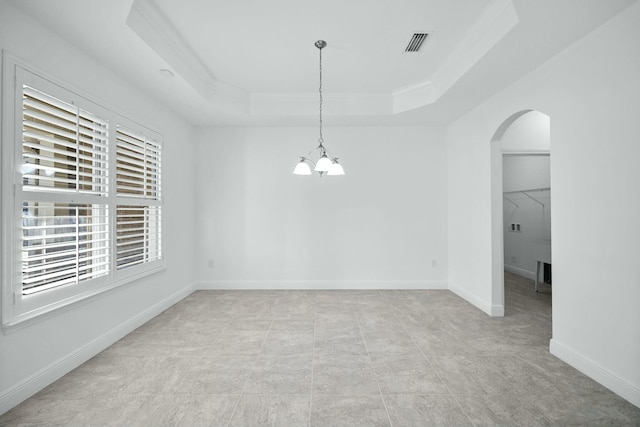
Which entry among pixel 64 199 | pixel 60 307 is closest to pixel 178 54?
pixel 64 199

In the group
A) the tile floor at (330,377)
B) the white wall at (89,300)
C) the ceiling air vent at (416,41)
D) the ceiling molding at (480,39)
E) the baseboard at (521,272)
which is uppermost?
the ceiling air vent at (416,41)

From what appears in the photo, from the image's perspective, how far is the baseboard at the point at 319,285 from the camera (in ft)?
17.2

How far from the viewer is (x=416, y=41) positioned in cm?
317

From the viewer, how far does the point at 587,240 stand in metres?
2.53

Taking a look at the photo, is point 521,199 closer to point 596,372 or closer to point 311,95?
point 596,372

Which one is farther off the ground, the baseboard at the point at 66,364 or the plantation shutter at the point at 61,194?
the plantation shutter at the point at 61,194

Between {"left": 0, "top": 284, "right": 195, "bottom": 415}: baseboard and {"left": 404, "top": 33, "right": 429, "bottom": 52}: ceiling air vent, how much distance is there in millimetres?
4226

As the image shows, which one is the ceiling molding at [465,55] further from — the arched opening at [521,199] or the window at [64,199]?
the window at [64,199]

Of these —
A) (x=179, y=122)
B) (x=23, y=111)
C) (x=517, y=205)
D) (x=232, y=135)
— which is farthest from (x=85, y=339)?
(x=517, y=205)

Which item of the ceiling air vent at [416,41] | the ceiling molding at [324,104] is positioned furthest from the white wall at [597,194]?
the ceiling molding at [324,104]

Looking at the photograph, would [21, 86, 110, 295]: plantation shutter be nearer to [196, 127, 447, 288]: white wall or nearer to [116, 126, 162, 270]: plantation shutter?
[116, 126, 162, 270]: plantation shutter

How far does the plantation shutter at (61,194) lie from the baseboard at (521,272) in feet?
22.2

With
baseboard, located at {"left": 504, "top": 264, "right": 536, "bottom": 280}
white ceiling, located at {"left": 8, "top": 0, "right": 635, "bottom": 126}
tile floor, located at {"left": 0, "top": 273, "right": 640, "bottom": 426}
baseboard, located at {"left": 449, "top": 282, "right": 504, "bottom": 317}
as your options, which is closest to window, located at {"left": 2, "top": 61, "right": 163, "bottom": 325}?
white ceiling, located at {"left": 8, "top": 0, "right": 635, "bottom": 126}

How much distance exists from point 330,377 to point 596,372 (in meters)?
2.07
